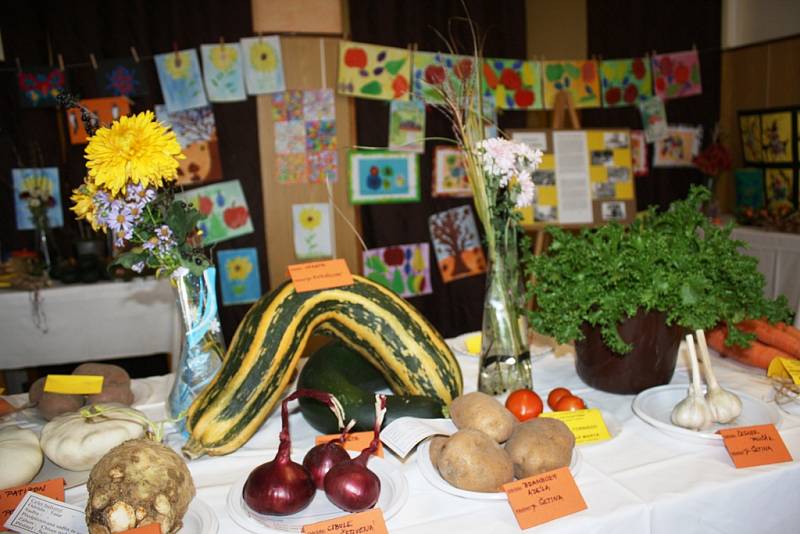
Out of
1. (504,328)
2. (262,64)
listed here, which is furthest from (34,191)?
(504,328)

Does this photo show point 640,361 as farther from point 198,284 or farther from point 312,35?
point 312,35

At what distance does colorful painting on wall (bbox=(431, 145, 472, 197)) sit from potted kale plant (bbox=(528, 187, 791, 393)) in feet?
7.43

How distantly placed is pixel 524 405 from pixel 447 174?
2.58 meters

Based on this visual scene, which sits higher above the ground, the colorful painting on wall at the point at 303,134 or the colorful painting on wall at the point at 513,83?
the colorful painting on wall at the point at 513,83

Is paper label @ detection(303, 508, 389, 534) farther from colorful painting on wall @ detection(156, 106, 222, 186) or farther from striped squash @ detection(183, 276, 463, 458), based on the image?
colorful painting on wall @ detection(156, 106, 222, 186)

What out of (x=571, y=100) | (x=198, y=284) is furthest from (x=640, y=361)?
(x=571, y=100)

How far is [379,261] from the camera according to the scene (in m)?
3.54

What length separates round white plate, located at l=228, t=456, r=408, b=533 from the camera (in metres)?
0.85

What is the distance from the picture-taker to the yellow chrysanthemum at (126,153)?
1.02 metres

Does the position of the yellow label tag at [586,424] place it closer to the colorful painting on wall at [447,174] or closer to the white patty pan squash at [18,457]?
the white patty pan squash at [18,457]

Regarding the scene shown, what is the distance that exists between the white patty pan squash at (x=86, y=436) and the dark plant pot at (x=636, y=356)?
945 mm

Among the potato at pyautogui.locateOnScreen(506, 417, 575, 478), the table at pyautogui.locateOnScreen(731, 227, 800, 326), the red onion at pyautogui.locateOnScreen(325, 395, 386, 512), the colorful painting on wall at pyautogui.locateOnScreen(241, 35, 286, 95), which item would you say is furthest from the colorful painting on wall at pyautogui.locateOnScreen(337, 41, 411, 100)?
the red onion at pyautogui.locateOnScreen(325, 395, 386, 512)

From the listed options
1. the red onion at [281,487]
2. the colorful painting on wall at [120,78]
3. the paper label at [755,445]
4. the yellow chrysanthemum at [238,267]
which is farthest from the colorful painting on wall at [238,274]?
the paper label at [755,445]

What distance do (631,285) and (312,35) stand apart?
2.74m
